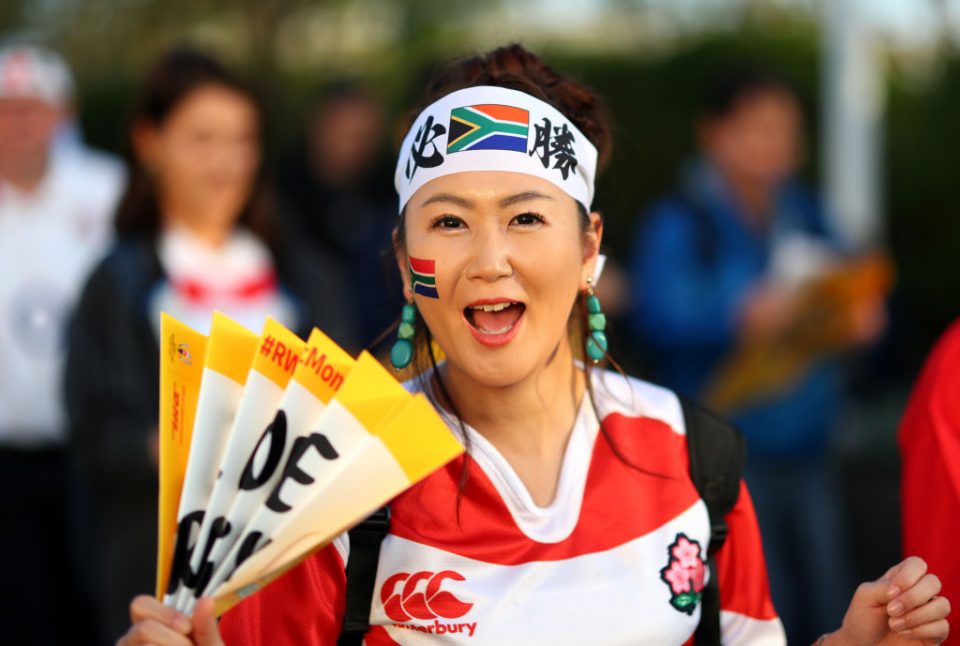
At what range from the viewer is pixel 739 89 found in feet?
17.1

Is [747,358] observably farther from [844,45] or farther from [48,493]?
[844,45]


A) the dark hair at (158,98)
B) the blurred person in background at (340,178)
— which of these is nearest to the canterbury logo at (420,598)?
the dark hair at (158,98)

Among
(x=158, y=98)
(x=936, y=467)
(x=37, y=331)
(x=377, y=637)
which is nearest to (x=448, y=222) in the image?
(x=377, y=637)

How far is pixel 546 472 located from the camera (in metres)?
2.68

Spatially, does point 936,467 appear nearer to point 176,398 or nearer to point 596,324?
point 596,324

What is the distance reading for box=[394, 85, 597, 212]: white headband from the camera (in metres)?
2.53

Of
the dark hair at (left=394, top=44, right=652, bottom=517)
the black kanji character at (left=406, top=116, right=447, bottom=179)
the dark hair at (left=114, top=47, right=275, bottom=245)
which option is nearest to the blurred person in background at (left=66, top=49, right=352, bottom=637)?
the dark hair at (left=114, top=47, right=275, bottom=245)

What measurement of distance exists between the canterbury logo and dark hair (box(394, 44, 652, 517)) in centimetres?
23

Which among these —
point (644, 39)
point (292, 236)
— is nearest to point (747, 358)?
point (292, 236)

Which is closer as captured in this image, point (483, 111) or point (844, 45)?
point (483, 111)

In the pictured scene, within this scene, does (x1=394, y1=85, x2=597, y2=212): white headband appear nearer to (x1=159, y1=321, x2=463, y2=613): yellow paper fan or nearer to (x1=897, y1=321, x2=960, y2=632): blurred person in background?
(x1=159, y1=321, x2=463, y2=613): yellow paper fan

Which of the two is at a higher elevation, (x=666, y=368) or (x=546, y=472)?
(x=666, y=368)

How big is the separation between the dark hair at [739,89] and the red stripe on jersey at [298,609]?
Result: 3.25m

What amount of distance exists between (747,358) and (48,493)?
255cm
